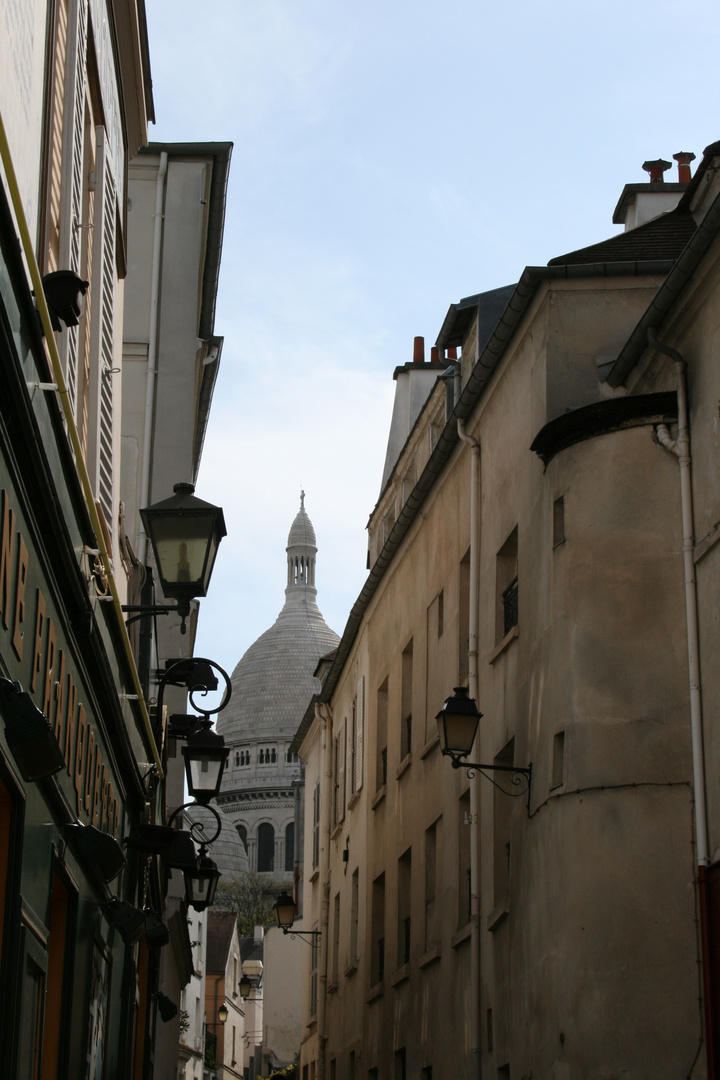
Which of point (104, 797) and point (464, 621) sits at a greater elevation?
point (464, 621)

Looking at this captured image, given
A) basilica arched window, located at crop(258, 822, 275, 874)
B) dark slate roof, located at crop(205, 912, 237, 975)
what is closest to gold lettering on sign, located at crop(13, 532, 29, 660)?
dark slate roof, located at crop(205, 912, 237, 975)

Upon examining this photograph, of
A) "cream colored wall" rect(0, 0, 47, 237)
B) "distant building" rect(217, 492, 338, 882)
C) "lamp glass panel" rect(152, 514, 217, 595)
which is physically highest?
"distant building" rect(217, 492, 338, 882)

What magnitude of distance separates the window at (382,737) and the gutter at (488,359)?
5.48 feet

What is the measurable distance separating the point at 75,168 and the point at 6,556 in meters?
3.54

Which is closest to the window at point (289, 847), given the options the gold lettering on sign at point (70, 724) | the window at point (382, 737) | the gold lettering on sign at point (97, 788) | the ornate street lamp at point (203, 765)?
the window at point (382, 737)

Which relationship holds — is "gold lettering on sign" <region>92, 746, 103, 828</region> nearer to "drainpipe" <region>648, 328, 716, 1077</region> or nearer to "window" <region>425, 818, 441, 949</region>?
"drainpipe" <region>648, 328, 716, 1077</region>

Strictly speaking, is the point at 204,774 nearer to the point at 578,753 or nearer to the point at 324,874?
the point at 578,753

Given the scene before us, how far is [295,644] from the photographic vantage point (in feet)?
557

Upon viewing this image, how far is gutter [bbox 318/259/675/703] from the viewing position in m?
13.2

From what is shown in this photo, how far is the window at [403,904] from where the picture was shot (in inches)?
748

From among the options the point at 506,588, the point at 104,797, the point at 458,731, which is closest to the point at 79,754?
the point at 104,797

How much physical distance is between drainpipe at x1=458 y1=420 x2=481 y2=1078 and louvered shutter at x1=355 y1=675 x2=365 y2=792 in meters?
7.02

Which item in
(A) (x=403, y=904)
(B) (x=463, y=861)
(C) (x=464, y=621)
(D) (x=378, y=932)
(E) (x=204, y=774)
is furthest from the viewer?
(D) (x=378, y=932)

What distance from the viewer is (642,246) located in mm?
14141
